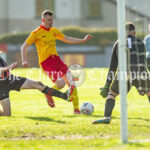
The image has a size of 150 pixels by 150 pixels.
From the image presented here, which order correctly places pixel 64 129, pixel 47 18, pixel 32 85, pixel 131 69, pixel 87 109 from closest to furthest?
pixel 64 129 < pixel 131 69 < pixel 32 85 < pixel 47 18 < pixel 87 109

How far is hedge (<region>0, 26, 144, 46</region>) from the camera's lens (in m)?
32.3

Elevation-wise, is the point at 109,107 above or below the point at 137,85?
below

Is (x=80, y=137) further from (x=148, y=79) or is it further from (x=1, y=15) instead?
(x=1, y=15)

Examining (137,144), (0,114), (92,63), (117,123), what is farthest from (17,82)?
(92,63)

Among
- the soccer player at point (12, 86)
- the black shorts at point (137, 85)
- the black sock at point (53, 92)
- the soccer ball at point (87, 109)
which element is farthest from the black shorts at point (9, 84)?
the black shorts at point (137, 85)

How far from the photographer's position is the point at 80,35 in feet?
105

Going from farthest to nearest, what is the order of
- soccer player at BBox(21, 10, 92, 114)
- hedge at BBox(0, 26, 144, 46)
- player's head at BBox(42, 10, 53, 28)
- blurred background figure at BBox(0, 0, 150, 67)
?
hedge at BBox(0, 26, 144, 46)
blurred background figure at BBox(0, 0, 150, 67)
soccer player at BBox(21, 10, 92, 114)
player's head at BBox(42, 10, 53, 28)

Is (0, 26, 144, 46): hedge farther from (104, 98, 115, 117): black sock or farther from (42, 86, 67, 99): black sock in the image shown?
(104, 98, 115, 117): black sock

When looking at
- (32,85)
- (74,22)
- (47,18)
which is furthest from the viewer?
(74,22)

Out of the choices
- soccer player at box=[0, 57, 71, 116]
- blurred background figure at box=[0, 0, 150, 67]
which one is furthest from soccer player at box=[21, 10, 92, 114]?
blurred background figure at box=[0, 0, 150, 67]

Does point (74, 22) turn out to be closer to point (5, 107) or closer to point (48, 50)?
point (48, 50)

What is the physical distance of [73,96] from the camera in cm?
817

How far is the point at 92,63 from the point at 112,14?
8555 mm

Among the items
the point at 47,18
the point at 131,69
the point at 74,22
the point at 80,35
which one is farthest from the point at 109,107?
the point at 74,22
